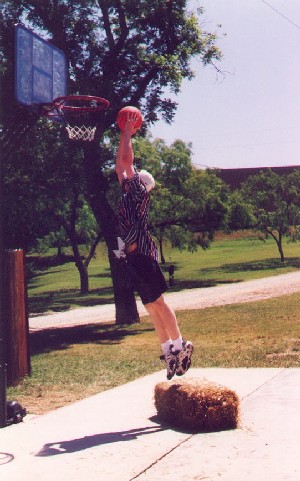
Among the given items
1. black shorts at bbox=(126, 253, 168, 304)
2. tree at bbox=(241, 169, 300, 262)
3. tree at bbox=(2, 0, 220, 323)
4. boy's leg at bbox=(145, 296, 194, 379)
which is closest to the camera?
black shorts at bbox=(126, 253, 168, 304)

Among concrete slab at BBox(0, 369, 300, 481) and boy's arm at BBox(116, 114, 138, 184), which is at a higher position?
boy's arm at BBox(116, 114, 138, 184)

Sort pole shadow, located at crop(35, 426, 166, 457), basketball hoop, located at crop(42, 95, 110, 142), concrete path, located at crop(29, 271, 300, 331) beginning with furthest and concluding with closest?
concrete path, located at crop(29, 271, 300, 331), basketball hoop, located at crop(42, 95, 110, 142), pole shadow, located at crop(35, 426, 166, 457)

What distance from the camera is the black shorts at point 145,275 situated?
587 centimetres

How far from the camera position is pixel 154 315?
19.8ft

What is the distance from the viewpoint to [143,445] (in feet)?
16.7

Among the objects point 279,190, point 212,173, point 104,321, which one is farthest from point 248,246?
point 104,321

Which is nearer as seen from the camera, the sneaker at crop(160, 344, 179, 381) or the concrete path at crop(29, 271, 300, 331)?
the sneaker at crop(160, 344, 179, 381)

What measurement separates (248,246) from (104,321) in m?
41.3

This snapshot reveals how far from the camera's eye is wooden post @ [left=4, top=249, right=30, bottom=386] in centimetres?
866

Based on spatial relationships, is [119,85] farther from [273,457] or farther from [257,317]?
[273,457]

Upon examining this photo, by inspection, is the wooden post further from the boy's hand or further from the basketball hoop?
the boy's hand

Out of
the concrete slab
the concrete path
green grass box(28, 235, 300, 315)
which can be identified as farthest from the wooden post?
green grass box(28, 235, 300, 315)

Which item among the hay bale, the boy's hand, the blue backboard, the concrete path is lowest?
the concrete path

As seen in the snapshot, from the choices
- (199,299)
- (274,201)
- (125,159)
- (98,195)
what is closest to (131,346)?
(98,195)
